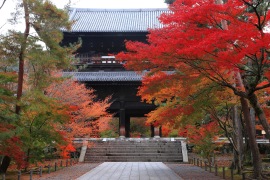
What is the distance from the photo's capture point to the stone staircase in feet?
72.4

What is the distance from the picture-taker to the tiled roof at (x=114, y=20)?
26.5 m

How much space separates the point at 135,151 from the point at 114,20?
12244mm

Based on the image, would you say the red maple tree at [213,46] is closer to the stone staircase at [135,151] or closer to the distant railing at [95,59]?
the stone staircase at [135,151]

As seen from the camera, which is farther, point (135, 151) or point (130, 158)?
point (135, 151)

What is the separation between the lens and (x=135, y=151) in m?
23.3

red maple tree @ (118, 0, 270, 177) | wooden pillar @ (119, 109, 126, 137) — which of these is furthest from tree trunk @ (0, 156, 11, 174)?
wooden pillar @ (119, 109, 126, 137)

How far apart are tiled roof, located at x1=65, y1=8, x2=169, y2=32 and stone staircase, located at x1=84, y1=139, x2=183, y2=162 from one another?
888cm

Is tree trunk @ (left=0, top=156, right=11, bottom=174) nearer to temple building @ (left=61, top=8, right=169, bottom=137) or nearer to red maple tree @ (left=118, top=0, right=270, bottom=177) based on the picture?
red maple tree @ (left=118, top=0, right=270, bottom=177)

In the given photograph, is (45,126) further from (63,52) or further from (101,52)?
(101,52)

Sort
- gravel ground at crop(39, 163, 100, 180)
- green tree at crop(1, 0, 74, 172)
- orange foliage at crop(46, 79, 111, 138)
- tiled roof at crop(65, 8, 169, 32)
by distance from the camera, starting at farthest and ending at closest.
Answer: tiled roof at crop(65, 8, 169, 32), orange foliage at crop(46, 79, 111, 138), gravel ground at crop(39, 163, 100, 180), green tree at crop(1, 0, 74, 172)

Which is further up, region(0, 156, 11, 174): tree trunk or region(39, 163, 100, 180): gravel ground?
region(0, 156, 11, 174): tree trunk

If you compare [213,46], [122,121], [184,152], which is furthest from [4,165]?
[122,121]

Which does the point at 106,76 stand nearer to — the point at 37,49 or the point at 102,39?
the point at 102,39

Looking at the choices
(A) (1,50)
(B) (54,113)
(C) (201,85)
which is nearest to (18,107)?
(B) (54,113)
